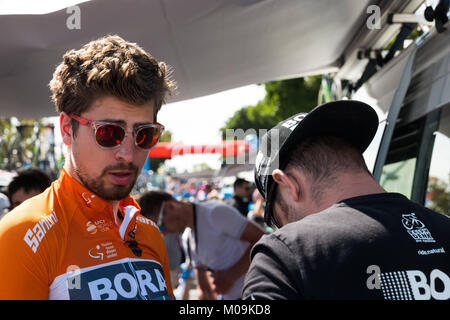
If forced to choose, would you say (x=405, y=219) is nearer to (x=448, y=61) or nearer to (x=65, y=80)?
(x=65, y=80)

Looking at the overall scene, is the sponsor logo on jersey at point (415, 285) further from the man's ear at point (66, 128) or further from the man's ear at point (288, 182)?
the man's ear at point (66, 128)

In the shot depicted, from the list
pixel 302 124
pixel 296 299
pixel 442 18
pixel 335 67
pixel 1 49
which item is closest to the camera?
pixel 296 299

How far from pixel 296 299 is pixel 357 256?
196 millimetres

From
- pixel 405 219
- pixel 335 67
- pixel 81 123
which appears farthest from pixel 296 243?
pixel 335 67

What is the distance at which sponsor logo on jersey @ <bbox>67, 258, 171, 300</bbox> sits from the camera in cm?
142

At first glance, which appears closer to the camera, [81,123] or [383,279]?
[383,279]

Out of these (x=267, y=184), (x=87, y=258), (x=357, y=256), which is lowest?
(x=87, y=258)

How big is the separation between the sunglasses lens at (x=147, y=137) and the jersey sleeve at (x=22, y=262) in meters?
0.53

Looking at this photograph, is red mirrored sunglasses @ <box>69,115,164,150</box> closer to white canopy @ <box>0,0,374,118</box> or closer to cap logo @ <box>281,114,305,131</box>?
cap logo @ <box>281,114,305,131</box>

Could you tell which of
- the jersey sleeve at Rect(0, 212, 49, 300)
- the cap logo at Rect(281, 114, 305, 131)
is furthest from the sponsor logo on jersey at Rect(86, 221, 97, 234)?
the cap logo at Rect(281, 114, 305, 131)

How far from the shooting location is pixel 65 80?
65.1 inches

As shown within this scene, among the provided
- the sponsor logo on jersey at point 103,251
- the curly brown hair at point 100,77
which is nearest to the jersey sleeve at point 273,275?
the sponsor logo on jersey at point 103,251

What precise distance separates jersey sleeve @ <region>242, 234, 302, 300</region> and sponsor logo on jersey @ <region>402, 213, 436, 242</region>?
36 centimetres

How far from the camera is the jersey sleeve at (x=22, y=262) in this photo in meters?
1.24
